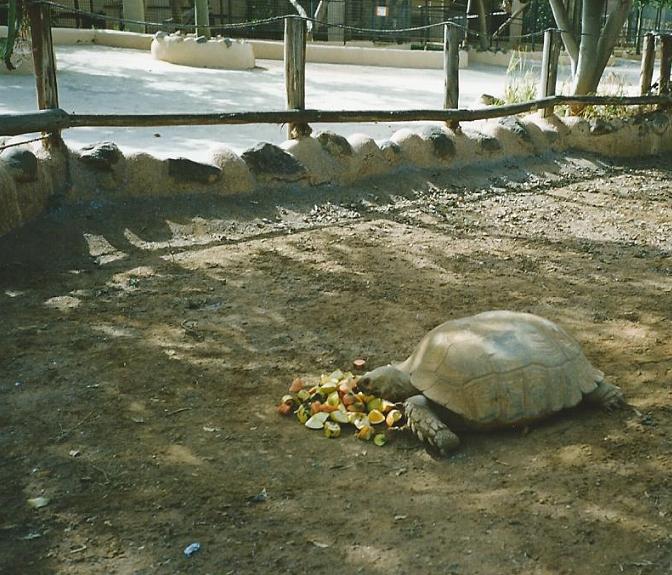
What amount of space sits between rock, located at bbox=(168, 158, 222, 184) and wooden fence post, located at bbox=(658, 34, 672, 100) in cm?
633

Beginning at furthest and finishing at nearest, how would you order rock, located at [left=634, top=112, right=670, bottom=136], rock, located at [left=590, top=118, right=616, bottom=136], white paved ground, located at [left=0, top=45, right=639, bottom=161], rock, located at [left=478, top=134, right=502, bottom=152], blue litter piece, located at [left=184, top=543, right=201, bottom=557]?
rock, located at [left=634, top=112, right=670, bottom=136], rock, located at [left=590, top=118, right=616, bottom=136], white paved ground, located at [left=0, top=45, right=639, bottom=161], rock, located at [left=478, top=134, right=502, bottom=152], blue litter piece, located at [left=184, top=543, right=201, bottom=557]

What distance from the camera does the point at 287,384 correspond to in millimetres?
3783

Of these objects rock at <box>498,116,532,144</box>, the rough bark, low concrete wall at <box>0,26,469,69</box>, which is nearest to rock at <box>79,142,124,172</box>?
rock at <box>498,116,532,144</box>

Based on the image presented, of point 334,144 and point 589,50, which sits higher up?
point 589,50

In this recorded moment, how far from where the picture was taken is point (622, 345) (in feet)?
13.6

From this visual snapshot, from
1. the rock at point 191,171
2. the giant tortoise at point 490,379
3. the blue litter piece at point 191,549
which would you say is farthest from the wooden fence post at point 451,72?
the blue litter piece at point 191,549

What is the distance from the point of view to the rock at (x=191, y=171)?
638cm

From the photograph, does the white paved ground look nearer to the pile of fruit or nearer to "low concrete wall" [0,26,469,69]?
"low concrete wall" [0,26,469,69]

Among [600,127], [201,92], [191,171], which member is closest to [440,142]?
[600,127]

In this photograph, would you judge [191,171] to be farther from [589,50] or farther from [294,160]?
[589,50]

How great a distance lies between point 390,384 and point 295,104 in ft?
13.5

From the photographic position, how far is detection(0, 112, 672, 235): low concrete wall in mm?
5734

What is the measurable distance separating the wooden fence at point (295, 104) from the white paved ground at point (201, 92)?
0.70 m

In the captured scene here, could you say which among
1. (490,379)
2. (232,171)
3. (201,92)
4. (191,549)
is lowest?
(191,549)
